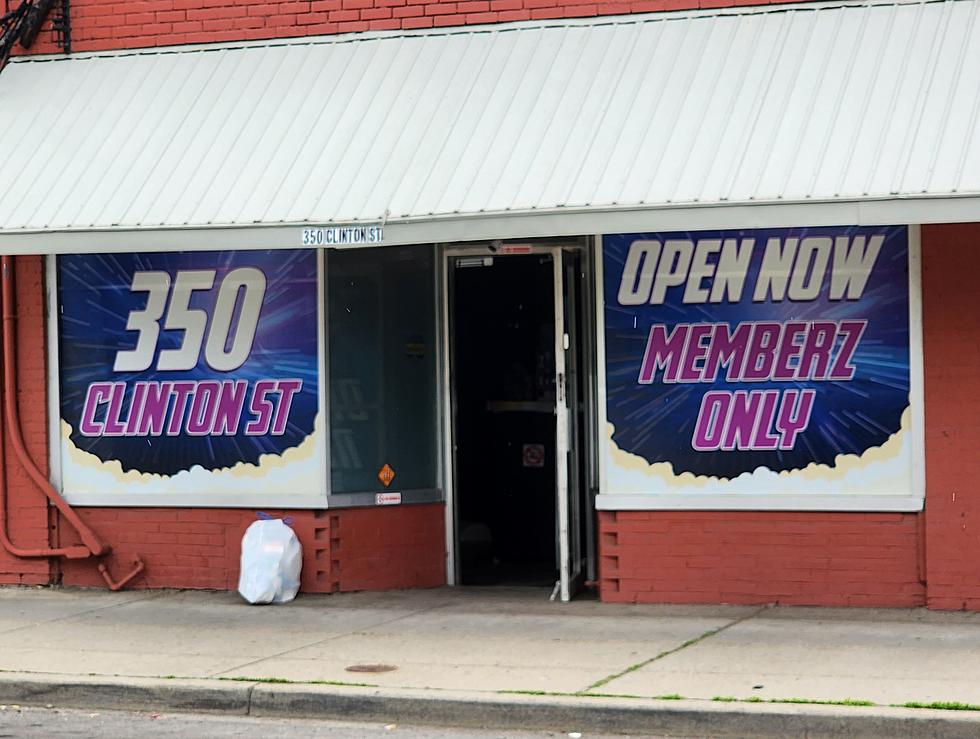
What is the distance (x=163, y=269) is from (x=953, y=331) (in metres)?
5.41

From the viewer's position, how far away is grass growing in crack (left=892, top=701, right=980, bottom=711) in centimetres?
758

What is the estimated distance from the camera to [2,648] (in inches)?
388

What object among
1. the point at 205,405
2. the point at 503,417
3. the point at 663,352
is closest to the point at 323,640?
the point at 205,405

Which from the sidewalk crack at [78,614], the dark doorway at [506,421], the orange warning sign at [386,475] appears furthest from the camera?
the dark doorway at [506,421]

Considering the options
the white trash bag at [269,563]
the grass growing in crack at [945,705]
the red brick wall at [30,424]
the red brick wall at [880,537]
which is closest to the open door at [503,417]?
Answer: the white trash bag at [269,563]

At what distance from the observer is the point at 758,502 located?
10.5 meters

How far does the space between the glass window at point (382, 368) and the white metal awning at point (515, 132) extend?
113 cm

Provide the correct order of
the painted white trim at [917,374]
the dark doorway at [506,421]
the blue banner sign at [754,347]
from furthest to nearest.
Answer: the dark doorway at [506,421] < the blue banner sign at [754,347] < the painted white trim at [917,374]

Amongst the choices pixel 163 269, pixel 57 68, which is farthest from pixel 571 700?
pixel 57 68

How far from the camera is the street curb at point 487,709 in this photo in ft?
24.7

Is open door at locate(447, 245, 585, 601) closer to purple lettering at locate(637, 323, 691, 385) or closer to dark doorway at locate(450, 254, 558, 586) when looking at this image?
dark doorway at locate(450, 254, 558, 586)

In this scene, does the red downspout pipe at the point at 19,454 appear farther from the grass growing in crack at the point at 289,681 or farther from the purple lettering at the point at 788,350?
the purple lettering at the point at 788,350

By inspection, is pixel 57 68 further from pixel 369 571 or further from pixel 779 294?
pixel 779 294

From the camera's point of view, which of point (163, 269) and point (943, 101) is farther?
point (163, 269)
